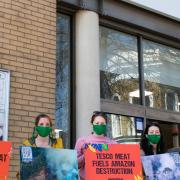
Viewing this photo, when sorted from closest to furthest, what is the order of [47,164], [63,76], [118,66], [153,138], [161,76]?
[47,164] < [153,138] < [63,76] < [118,66] < [161,76]

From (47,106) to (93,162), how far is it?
2.03 meters

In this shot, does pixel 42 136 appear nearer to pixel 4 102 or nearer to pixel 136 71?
pixel 4 102

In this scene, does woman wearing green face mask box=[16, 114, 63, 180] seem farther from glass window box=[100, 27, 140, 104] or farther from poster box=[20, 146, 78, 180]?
glass window box=[100, 27, 140, 104]

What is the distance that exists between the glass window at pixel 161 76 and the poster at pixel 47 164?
431cm

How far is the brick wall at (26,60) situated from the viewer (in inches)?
232

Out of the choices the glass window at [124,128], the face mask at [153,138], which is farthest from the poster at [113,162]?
the glass window at [124,128]

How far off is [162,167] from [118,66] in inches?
139

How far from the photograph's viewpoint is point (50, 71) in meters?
6.41

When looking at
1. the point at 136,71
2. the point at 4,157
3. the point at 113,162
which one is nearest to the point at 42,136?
the point at 4,157

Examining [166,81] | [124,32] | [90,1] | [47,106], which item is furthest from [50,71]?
[166,81]

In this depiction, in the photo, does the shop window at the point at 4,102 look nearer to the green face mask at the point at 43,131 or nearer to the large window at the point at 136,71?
the green face mask at the point at 43,131

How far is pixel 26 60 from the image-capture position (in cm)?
617

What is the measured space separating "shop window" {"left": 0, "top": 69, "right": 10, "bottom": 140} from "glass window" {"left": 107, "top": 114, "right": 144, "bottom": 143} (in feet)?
7.56

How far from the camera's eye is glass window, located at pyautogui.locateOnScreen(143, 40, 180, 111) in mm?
8570
